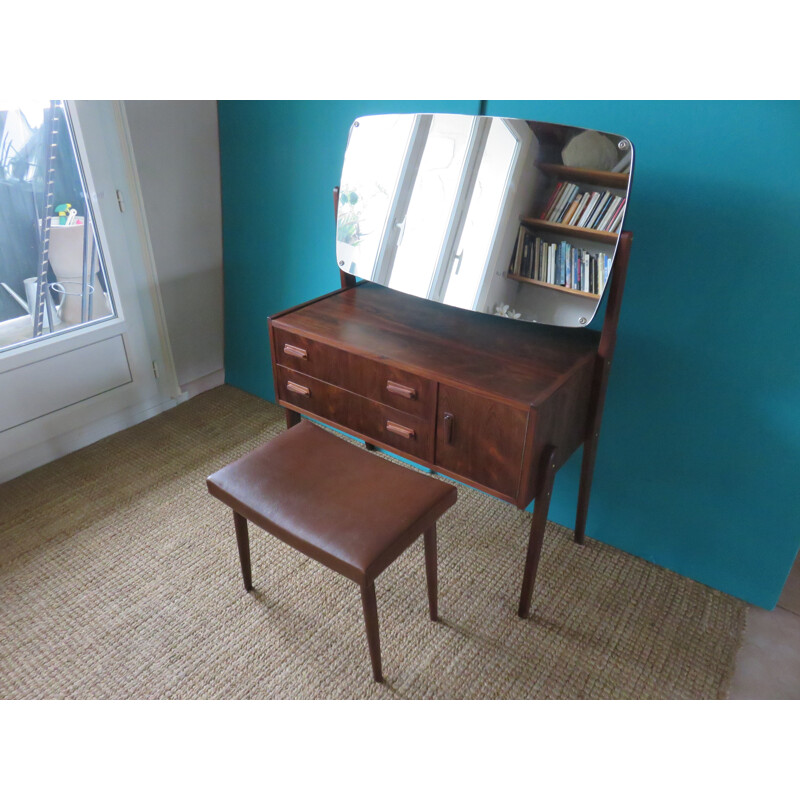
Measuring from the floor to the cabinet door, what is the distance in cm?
73

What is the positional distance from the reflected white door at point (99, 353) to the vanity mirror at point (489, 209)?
0.92 m

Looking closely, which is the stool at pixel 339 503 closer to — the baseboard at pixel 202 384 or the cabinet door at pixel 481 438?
the cabinet door at pixel 481 438

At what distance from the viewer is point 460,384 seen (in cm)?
136

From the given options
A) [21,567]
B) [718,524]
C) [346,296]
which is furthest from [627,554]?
[21,567]

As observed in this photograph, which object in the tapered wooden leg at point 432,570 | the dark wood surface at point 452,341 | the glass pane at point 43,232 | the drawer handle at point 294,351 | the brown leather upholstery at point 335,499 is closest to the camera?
the brown leather upholstery at point 335,499

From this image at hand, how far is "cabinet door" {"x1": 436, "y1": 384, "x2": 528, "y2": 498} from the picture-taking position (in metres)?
1.34

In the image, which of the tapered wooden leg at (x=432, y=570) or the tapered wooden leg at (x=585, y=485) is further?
the tapered wooden leg at (x=585, y=485)

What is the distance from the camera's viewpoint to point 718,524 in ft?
5.39

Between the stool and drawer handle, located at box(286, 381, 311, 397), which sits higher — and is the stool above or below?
below

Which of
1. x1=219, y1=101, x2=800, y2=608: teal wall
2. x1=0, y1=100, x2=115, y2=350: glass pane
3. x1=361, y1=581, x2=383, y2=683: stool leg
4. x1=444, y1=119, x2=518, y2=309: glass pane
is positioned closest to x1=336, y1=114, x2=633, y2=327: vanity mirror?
x1=444, y1=119, x2=518, y2=309: glass pane

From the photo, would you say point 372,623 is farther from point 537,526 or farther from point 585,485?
point 585,485

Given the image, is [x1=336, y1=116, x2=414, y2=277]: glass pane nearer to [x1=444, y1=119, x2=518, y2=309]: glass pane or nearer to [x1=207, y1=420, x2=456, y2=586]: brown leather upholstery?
[x1=444, y1=119, x2=518, y2=309]: glass pane

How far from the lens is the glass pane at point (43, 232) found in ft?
6.25

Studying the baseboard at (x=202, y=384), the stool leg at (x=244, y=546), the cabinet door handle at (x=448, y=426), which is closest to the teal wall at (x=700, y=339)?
the cabinet door handle at (x=448, y=426)
